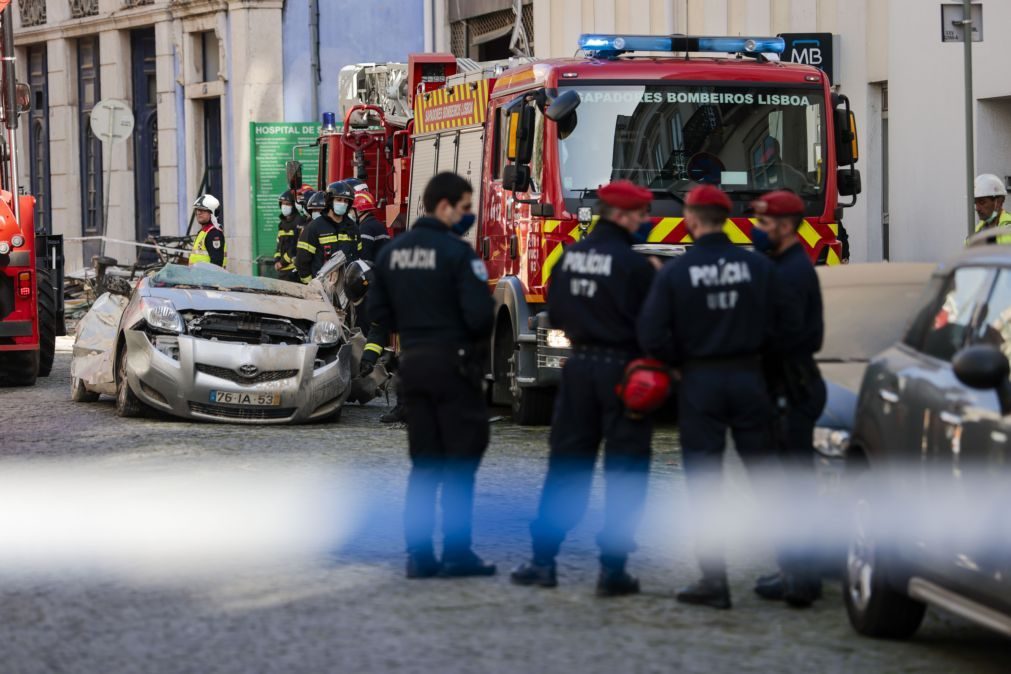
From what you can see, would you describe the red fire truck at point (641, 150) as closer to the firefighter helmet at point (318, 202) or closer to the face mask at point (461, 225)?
the firefighter helmet at point (318, 202)

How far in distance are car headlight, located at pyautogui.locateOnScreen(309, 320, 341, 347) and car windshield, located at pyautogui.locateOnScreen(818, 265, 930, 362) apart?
5.71m

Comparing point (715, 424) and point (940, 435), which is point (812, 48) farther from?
point (940, 435)

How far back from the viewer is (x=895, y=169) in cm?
2177

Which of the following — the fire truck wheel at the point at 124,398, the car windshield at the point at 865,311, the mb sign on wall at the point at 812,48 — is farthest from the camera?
the mb sign on wall at the point at 812,48

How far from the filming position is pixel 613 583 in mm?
8484

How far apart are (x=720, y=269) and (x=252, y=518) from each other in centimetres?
345

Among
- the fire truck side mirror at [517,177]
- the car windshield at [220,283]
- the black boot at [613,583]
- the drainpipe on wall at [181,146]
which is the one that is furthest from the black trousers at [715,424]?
the drainpipe on wall at [181,146]

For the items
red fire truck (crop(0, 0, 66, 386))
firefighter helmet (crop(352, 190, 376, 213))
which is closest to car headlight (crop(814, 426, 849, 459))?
red fire truck (crop(0, 0, 66, 386))

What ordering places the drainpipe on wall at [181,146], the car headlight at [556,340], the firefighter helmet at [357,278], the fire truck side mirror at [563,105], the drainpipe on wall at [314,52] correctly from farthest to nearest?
1. the drainpipe on wall at [181,146]
2. the drainpipe on wall at [314,52]
3. the firefighter helmet at [357,278]
4. the car headlight at [556,340]
5. the fire truck side mirror at [563,105]

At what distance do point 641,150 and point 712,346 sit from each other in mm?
6905

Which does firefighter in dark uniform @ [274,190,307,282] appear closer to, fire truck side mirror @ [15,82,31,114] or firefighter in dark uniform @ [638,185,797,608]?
fire truck side mirror @ [15,82,31,114]

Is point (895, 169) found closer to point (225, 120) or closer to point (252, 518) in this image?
point (252, 518)

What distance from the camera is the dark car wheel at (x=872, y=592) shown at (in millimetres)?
7574

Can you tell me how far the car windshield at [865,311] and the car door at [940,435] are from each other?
8.16 feet
